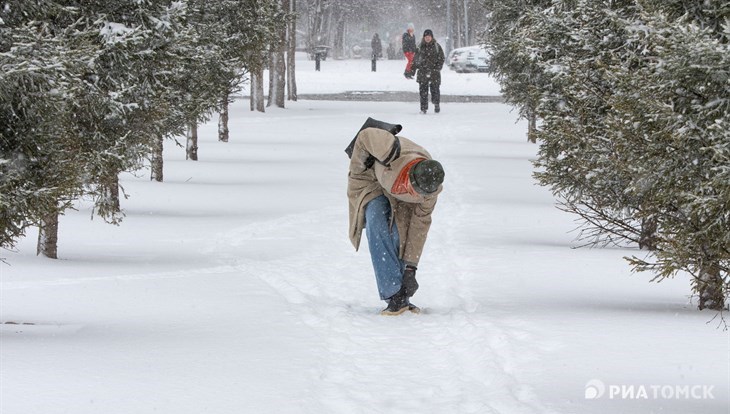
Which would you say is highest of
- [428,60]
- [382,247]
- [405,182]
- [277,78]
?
[428,60]

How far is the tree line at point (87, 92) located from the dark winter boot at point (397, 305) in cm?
244

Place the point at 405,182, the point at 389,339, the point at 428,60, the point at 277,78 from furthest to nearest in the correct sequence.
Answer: the point at 277,78
the point at 428,60
the point at 405,182
the point at 389,339

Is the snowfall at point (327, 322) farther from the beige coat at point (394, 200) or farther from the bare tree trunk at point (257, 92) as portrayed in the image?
the bare tree trunk at point (257, 92)

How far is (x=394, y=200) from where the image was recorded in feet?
29.1

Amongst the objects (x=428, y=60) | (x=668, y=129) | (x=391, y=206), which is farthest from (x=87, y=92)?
(x=428, y=60)

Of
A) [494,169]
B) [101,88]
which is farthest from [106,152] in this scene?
[494,169]

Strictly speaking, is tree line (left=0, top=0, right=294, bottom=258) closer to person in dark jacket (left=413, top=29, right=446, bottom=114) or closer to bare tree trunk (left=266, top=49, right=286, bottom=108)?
person in dark jacket (left=413, top=29, right=446, bottom=114)

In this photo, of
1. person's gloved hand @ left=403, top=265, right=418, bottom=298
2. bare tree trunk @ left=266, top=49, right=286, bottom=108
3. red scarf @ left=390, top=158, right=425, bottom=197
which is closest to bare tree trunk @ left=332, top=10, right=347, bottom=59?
bare tree trunk @ left=266, top=49, right=286, bottom=108

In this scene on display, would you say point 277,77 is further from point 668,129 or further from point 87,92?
point 668,129

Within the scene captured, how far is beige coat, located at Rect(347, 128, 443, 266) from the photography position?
27.9 ft

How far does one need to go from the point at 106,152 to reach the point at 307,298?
9.95ft

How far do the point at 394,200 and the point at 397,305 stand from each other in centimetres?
83

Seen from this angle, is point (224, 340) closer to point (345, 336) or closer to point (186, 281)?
point (345, 336)

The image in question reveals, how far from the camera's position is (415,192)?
8.46m
